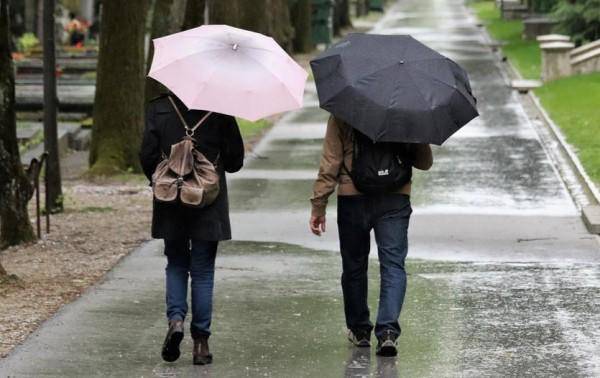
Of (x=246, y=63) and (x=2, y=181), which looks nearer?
(x=246, y=63)

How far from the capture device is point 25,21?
172 feet

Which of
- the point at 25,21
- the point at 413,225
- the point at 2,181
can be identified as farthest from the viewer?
the point at 25,21

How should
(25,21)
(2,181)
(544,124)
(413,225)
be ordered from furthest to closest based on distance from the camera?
(25,21) < (544,124) < (413,225) < (2,181)

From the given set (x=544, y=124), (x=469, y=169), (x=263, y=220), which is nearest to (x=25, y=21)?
(x=544, y=124)

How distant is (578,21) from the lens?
1457 inches

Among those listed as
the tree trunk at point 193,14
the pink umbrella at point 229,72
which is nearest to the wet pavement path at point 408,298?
the pink umbrella at point 229,72

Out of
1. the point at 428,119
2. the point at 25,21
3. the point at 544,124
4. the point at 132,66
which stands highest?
the point at 428,119

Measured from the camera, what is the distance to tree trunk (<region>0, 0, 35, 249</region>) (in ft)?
41.4

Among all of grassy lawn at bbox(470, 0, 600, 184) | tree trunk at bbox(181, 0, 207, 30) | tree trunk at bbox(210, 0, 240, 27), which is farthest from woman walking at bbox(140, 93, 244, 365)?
tree trunk at bbox(210, 0, 240, 27)

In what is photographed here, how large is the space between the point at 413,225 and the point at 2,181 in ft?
13.5

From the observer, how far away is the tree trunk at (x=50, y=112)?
1588 cm

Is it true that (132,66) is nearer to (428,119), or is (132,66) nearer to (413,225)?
(413,225)

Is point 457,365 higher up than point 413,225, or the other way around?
point 457,365

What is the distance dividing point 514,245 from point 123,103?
823cm
